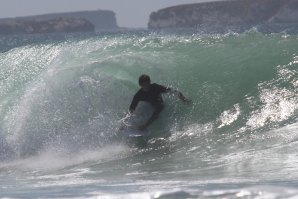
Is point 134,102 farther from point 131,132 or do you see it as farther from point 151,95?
point 131,132

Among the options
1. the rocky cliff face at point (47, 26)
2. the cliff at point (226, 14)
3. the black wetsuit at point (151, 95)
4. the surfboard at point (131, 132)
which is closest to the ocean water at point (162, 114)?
the surfboard at point (131, 132)

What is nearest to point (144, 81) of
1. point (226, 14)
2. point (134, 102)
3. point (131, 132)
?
point (134, 102)

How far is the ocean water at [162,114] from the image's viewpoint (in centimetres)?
768

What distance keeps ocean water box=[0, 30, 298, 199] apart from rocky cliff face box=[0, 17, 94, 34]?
75276 mm

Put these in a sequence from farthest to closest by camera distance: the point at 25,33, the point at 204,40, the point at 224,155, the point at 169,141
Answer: the point at 25,33 < the point at 204,40 < the point at 169,141 < the point at 224,155

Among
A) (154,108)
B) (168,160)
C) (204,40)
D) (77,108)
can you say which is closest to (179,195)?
(168,160)

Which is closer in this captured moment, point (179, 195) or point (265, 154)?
point (179, 195)

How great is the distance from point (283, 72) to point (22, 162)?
15.8ft

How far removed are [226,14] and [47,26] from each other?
25473 millimetres

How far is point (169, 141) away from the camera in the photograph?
9.73 meters

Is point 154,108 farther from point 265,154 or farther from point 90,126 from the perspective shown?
point 265,154

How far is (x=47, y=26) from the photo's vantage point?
292 feet

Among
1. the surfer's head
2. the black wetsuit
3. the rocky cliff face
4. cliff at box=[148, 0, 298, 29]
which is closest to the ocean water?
the black wetsuit

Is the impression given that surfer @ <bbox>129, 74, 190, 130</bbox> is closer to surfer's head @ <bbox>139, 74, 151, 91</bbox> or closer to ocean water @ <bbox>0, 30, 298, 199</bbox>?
surfer's head @ <bbox>139, 74, 151, 91</bbox>
